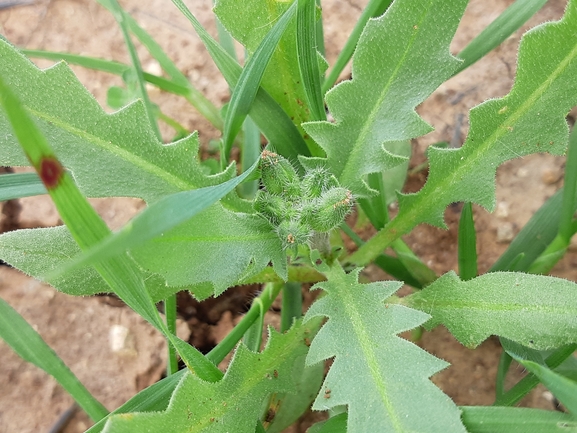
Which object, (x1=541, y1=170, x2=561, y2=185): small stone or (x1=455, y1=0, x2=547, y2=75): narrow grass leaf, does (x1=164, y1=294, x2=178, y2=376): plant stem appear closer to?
(x1=455, y1=0, x2=547, y2=75): narrow grass leaf

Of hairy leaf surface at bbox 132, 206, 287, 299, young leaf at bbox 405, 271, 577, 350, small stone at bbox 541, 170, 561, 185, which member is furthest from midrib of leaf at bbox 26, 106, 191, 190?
small stone at bbox 541, 170, 561, 185

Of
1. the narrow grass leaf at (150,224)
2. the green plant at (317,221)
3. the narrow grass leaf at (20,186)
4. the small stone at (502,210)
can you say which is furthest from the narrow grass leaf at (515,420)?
the narrow grass leaf at (20,186)

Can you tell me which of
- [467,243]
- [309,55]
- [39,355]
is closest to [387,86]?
[309,55]

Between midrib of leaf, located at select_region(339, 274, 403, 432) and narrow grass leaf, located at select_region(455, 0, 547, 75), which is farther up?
narrow grass leaf, located at select_region(455, 0, 547, 75)

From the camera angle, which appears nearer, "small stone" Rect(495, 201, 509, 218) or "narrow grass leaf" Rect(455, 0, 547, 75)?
"narrow grass leaf" Rect(455, 0, 547, 75)

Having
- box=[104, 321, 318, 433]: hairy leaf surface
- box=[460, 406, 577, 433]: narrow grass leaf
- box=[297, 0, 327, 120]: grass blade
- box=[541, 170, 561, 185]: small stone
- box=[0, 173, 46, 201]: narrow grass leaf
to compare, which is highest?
box=[297, 0, 327, 120]: grass blade

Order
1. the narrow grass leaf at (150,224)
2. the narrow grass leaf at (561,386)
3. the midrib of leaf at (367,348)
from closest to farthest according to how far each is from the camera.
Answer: the narrow grass leaf at (150,224) < the narrow grass leaf at (561,386) < the midrib of leaf at (367,348)

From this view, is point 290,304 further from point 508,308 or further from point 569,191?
point 569,191

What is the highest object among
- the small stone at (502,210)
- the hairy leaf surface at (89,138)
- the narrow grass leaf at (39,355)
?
the hairy leaf surface at (89,138)

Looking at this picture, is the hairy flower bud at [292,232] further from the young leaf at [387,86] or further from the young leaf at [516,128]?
the young leaf at [516,128]

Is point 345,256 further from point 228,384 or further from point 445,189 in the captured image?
point 228,384
